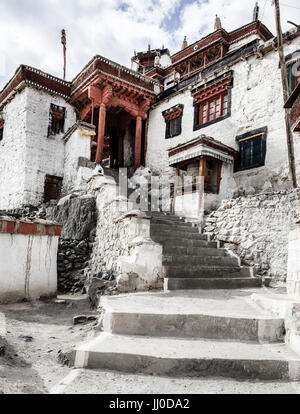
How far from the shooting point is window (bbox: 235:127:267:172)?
11.5 meters

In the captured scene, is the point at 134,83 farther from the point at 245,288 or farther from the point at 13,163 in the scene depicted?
the point at 245,288

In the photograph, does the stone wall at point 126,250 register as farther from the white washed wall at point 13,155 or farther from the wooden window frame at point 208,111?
the white washed wall at point 13,155

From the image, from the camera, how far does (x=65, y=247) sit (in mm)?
8742

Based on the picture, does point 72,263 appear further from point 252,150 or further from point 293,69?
point 293,69

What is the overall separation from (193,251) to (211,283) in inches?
44.3

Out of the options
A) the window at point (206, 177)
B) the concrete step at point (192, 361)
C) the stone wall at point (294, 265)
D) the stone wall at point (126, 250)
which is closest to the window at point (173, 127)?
the window at point (206, 177)

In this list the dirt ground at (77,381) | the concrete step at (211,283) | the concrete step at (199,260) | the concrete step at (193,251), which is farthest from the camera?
the concrete step at (193,251)

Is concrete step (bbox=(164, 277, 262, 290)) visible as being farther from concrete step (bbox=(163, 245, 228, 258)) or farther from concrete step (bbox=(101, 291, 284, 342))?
concrete step (bbox=(101, 291, 284, 342))

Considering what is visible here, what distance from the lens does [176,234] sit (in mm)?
7516

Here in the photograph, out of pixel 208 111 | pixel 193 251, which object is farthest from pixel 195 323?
pixel 208 111

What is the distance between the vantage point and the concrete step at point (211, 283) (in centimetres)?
554

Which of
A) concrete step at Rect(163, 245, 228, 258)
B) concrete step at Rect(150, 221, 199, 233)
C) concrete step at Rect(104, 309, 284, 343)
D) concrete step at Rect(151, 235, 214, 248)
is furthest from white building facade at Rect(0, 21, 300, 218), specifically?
concrete step at Rect(104, 309, 284, 343)

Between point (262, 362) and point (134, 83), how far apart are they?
1518cm

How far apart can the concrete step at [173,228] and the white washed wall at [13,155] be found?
9.04m
